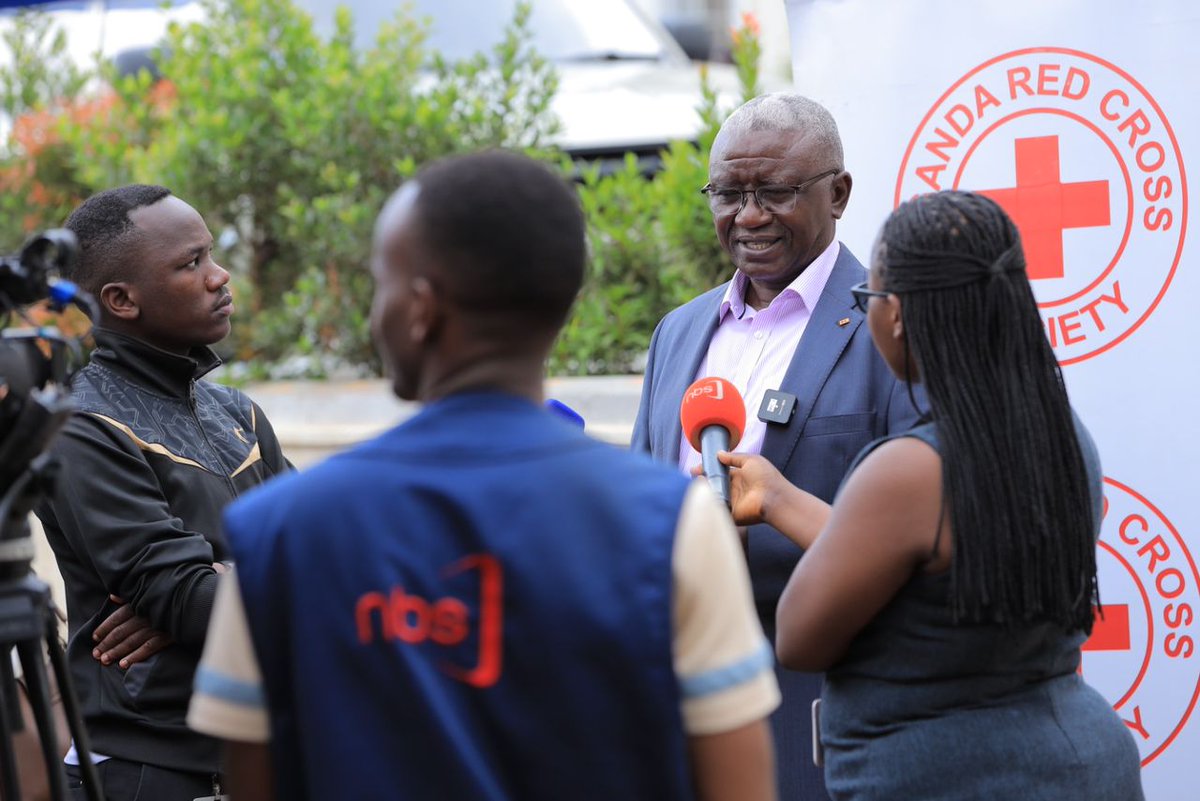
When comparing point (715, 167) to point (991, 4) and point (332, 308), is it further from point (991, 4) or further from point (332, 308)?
point (332, 308)

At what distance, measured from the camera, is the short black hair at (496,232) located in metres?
1.59

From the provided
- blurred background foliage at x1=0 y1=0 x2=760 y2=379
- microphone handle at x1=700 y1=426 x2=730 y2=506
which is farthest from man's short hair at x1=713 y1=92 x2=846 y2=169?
blurred background foliage at x1=0 y1=0 x2=760 y2=379

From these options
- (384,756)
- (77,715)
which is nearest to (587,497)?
(384,756)

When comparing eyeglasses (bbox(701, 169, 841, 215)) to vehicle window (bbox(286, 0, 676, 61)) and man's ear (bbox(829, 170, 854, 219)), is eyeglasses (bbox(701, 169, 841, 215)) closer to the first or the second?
man's ear (bbox(829, 170, 854, 219))

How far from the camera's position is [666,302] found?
5980 mm

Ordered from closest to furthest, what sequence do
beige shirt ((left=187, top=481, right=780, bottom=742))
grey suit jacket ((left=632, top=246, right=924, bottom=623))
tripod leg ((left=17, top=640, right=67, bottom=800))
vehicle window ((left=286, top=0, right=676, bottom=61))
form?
beige shirt ((left=187, top=481, right=780, bottom=742)), tripod leg ((left=17, top=640, right=67, bottom=800)), grey suit jacket ((left=632, top=246, right=924, bottom=623)), vehicle window ((left=286, top=0, right=676, bottom=61))

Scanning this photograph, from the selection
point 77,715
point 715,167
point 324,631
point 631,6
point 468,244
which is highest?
point 631,6

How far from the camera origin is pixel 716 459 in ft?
9.18

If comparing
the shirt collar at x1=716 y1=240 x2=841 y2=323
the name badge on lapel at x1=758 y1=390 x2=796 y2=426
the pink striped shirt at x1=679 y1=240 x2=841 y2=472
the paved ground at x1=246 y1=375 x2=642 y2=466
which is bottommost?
the paved ground at x1=246 y1=375 x2=642 y2=466

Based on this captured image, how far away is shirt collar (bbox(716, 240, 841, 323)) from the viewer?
10.6 ft

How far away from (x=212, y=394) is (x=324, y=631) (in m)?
1.74

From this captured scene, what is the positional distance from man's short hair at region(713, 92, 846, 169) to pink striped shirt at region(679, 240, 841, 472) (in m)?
0.24

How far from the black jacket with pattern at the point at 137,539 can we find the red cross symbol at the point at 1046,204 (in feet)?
6.32

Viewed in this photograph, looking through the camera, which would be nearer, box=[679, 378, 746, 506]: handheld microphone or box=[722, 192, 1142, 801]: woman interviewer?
box=[722, 192, 1142, 801]: woman interviewer
